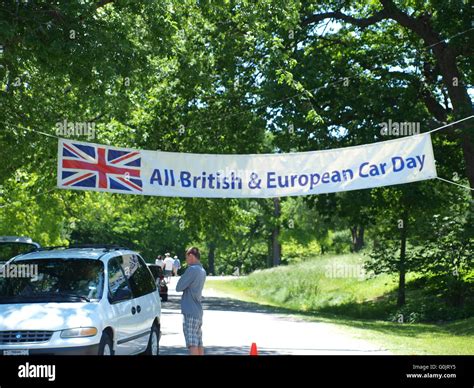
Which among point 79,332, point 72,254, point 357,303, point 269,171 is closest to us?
point 79,332

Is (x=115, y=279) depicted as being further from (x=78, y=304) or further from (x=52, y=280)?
(x=78, y=304)

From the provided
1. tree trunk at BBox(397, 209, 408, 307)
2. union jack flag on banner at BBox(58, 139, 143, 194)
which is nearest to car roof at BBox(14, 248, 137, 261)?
union jack flag on banner at BBox(58, 139, 143, 194)

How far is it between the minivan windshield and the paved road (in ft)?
12.5

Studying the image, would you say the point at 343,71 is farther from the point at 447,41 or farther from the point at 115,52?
the point at 115,52

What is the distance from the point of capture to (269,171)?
16.8 meters

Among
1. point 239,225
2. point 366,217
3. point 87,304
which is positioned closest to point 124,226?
point 239,225

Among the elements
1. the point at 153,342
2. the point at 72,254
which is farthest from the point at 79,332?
the point at 153,342

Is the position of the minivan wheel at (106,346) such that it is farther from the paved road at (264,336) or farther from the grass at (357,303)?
the grass at (357,303)

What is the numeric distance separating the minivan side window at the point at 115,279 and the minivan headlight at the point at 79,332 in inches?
44.9

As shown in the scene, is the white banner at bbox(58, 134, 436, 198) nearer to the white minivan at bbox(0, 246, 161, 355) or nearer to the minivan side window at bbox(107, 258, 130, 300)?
the white minivan at bbox(0, 246, 161, 355)

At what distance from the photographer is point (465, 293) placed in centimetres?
2962

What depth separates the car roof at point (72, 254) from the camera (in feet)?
41.5

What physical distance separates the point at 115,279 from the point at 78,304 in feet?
3.92

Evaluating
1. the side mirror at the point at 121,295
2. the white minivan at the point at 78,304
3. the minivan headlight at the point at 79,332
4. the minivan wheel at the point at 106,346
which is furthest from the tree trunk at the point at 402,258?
the minivan headlight at the point at 79,332
